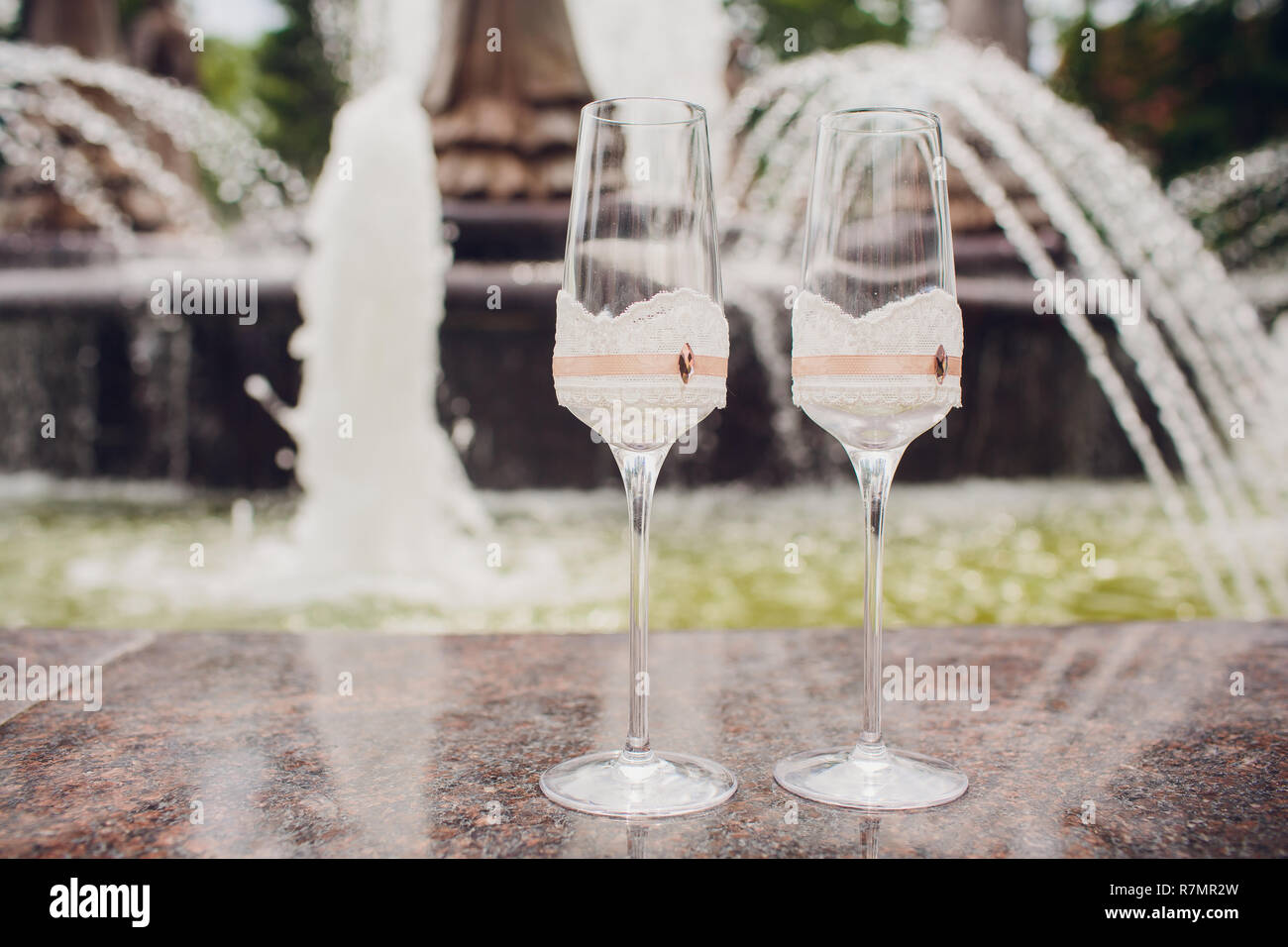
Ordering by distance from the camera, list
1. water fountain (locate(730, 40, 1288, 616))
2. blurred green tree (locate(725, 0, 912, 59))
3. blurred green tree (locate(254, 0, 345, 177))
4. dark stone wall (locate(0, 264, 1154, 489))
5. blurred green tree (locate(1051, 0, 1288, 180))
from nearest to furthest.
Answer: dark stone wall (locate(0, 264, 1154, 489)) < water fountain (locate(730, 40, 1288, 616)) < blurred green tree (locate(1051, 0, 1288, 180)) < blurred green tree (locate(725, 0, 912, 59)) < blurred green tree (locate(254, 0, 345, 177))

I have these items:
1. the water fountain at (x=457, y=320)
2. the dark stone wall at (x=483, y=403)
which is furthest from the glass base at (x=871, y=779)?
the dark stone wall at (x=483, y=403)

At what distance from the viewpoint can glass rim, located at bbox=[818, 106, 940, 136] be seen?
1.23 metres

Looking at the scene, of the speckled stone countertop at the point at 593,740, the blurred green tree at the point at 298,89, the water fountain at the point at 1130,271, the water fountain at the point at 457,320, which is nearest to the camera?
the speckled stone countertop at the point at 593,740

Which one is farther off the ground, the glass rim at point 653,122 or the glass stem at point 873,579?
the glass rim at point 653,122

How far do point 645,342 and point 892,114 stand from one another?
38 cm

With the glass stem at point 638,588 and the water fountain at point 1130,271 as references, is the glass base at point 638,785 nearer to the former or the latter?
the glass stem at point 638,588

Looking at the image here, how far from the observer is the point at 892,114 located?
1237mm

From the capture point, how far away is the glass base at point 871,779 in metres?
1.17

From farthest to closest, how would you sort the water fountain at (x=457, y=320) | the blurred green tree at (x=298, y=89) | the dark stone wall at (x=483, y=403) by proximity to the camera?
the blurred green tree at (x=298, y=89) → the dark stone wall at (x=483, y=403) → the water fountain at (x=457, y=320)

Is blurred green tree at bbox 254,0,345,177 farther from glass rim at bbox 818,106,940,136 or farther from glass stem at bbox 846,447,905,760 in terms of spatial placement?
glass stem at bbox 846,447,905,760

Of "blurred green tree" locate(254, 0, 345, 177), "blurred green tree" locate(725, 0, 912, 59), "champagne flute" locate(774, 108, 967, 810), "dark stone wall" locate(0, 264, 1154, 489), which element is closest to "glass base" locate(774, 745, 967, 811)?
"champagne flute" locate(774, 108, 967, 810)

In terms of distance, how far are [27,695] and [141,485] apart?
572 centimetres

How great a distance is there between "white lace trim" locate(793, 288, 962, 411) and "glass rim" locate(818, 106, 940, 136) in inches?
7.4
